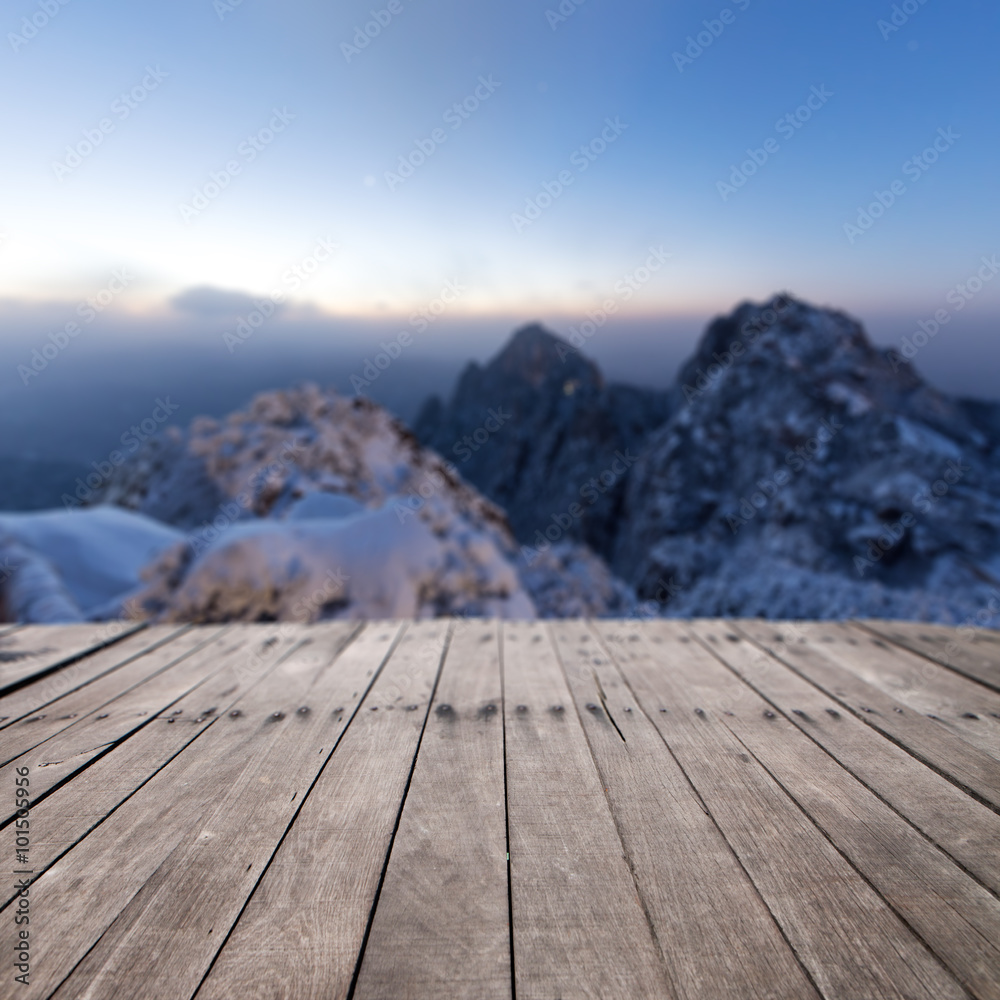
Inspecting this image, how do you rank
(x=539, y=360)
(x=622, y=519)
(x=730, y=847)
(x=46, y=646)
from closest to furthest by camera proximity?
(x=730, y=847) < (x=46, y=646) < (x=622, y=519) < (x=539, y=360)

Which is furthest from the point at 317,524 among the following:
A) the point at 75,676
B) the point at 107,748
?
the point at 107,748

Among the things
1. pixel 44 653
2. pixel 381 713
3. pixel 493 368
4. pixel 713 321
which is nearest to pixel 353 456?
pixel 44 653

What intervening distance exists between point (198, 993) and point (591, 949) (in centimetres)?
59

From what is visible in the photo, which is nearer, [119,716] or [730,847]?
[730,847]

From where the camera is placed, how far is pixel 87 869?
109cm

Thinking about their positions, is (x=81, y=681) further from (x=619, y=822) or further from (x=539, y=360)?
(x=539, y=360)

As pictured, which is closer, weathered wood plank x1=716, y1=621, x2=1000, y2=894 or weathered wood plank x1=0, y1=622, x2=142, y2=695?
weathered wood plank x1=716, y1=621, x2=1000, y2=894

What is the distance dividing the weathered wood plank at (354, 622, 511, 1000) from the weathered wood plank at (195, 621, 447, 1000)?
0.12 ft

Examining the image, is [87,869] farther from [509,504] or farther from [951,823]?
A: [509,504]

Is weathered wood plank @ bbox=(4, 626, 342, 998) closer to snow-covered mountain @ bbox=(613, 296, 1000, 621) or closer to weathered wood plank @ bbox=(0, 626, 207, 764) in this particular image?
weathered wood plank @ bbox=(0, 626, 207, 764)

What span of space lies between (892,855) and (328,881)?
1115 millimetres

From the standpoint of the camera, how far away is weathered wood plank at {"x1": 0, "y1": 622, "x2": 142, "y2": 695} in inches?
82.0

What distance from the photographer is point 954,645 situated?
2.40 m

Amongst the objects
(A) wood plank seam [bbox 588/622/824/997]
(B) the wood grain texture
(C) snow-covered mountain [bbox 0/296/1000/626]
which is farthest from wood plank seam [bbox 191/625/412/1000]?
(C) snow-covered mountain [bbox 0/296/1000/626]
